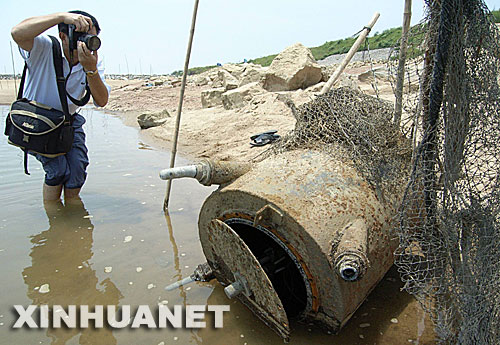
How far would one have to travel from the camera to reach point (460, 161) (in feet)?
7.06

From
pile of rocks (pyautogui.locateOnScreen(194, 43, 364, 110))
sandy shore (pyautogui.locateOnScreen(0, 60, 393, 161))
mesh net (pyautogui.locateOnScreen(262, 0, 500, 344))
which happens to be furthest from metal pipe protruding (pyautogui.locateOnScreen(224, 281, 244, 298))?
pile of rocks (pyautogui.locateOnScreen(194, 43, 364, 110))

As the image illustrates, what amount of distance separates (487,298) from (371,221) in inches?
28.1

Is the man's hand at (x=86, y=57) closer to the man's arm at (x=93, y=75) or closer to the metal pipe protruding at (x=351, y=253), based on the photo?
the man's arm at (x=93, y=75)

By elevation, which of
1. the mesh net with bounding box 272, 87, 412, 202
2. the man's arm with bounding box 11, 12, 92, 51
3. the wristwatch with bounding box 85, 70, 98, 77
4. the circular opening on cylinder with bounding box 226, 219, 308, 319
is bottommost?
the circular opening on cylinder with bounding box 226, 219, 308, 319

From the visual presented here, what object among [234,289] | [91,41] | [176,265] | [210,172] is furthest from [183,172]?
[91,41]

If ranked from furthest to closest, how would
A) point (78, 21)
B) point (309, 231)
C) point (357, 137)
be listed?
point (78, 21) < point (357, 137) < point (309, 231)

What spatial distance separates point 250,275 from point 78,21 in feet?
8.68

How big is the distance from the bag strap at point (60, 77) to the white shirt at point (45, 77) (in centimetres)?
5

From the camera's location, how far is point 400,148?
2898mm

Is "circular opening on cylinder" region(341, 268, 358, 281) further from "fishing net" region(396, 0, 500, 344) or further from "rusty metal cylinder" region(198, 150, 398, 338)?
"fishing net" region(396, 0, 500, 344)

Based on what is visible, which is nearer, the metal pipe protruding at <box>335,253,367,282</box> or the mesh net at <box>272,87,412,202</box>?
the metal pipe protruding at <box>335,253,367,282</box>

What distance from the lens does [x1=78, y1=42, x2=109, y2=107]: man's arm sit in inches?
128

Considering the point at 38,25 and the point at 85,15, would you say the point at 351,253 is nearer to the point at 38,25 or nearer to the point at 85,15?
the point at 38,25

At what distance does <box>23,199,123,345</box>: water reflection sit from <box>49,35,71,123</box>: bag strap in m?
1.26
